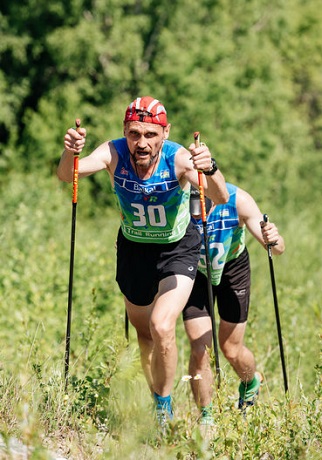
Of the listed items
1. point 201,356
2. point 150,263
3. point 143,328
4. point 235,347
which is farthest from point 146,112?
point 235,347

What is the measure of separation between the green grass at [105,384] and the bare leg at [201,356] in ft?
0.51

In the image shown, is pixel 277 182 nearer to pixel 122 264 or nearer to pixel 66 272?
pixel 66 272

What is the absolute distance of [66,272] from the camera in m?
11.3

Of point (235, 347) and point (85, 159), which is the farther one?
point (235, 347)

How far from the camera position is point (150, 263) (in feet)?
19.6

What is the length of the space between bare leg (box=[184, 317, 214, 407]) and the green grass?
16 cm

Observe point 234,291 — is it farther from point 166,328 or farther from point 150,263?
point 166,328

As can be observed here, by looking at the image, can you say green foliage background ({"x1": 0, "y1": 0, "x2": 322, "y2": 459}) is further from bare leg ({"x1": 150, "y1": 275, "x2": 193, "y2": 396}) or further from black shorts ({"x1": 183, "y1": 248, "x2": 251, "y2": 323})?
bare leg ({"x1": 150, "y1": 275, "x2": 193, "y2": 396})

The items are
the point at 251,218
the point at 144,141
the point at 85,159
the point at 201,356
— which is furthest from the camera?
the point at 251,218

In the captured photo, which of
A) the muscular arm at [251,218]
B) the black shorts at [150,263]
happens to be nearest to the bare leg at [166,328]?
the black shorts at [150,263]

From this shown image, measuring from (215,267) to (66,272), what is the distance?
4.99m

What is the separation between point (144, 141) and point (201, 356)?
5.64 ft

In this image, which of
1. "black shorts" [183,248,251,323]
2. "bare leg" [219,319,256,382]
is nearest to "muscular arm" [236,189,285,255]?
"black shorts" [183,248,251,323]

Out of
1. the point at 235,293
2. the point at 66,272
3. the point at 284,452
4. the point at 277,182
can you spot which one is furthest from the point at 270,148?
the point at 284,452
